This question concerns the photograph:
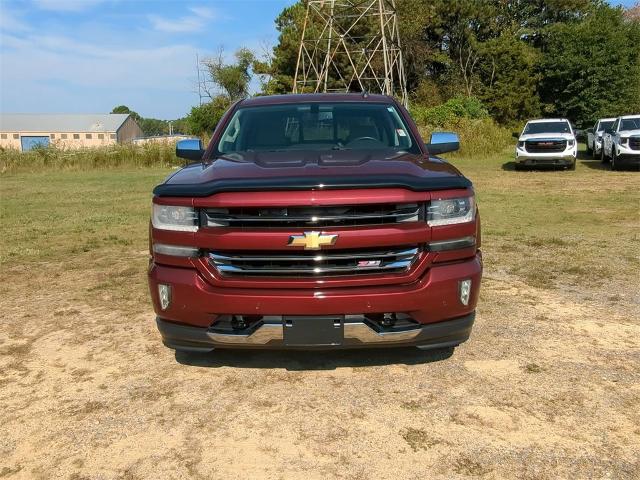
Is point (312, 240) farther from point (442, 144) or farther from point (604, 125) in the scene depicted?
point (604, 125)

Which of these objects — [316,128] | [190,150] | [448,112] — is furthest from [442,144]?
[448,112]

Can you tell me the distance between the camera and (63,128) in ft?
271

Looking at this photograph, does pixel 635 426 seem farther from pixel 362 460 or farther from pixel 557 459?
pixel 362 460

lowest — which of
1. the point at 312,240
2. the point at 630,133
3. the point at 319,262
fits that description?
the point at 319,262

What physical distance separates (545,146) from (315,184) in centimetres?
1630

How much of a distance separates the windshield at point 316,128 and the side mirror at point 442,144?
9.9 inches

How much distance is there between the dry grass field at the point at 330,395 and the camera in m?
2.67

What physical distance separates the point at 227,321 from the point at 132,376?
899 millimetres

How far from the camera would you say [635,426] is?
9.54ft

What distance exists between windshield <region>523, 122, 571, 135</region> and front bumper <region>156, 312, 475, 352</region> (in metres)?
16.6

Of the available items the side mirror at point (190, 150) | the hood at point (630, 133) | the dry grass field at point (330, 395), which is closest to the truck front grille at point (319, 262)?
the dry grass field at point (330, 395)

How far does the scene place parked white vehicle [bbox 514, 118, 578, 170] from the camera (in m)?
17.4

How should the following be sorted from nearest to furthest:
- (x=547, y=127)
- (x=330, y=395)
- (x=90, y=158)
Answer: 1. (x=330, y=395)
2. (x=547, y=127)
3. (x=90, y=158)

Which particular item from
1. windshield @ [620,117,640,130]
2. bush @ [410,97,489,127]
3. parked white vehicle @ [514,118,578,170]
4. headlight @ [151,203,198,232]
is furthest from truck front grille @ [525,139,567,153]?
headlight @ [151,203,198,232]
